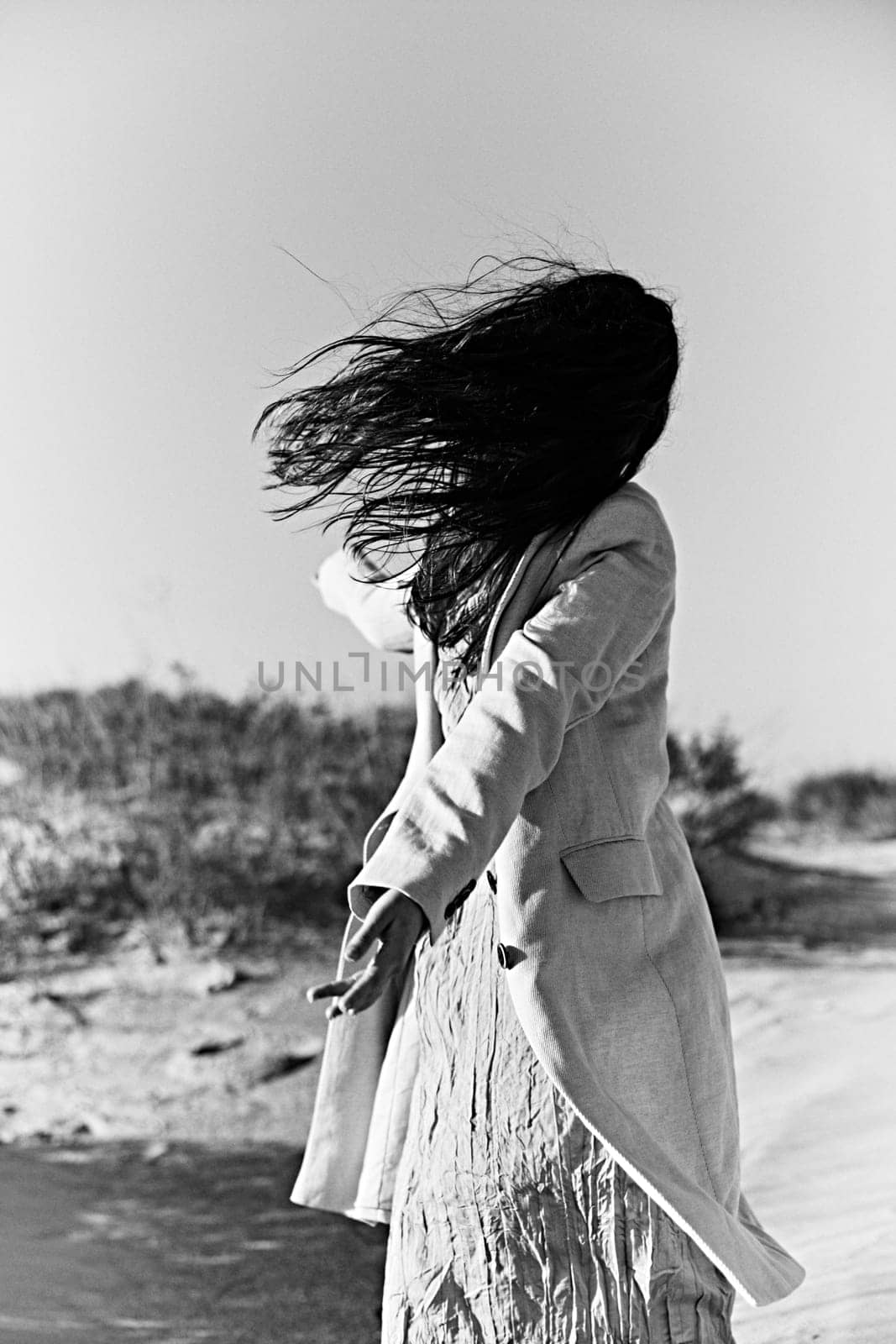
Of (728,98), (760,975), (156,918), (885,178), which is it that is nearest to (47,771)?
(156,918)

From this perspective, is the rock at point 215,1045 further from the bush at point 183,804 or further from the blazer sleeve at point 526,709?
the blazer sleeve at point 526,709

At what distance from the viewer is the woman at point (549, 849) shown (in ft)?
3.11

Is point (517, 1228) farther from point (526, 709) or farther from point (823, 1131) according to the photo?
point (823, 1131)

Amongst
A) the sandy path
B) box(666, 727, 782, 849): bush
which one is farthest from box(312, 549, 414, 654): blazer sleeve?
box(666, 727, 782, 849): bush

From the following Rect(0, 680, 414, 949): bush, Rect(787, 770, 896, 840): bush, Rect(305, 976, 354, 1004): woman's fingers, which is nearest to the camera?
Rect(305, 976, 354, 1004): woman's fingers

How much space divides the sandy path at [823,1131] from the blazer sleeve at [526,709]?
1.23 meters

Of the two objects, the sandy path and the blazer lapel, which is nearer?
the blazer lapel

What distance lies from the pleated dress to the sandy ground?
0.93 m

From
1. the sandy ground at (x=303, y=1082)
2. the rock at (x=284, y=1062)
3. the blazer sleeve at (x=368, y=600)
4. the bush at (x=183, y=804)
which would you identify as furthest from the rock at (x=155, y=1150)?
the blazer sleeve at (x=368, y=600)

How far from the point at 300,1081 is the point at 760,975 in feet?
5.20

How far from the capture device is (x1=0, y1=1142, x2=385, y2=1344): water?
2326 millimetres

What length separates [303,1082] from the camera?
3.64m

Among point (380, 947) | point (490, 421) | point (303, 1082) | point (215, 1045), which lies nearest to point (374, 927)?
point (380, 947)

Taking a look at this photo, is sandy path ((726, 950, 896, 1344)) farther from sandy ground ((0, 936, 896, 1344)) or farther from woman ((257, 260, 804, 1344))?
woman ((257, 260, 804, 1344))
